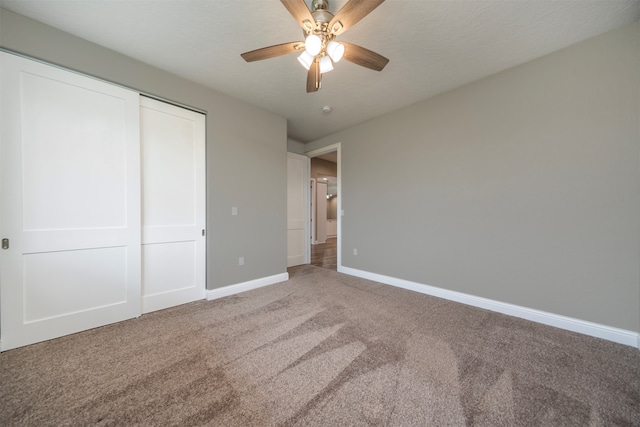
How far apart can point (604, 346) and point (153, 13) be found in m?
4.63

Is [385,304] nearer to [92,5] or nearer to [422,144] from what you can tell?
[422,144]

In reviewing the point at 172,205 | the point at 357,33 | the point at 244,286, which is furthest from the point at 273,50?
the point at 244,286

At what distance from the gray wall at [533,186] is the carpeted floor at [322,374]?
0.52 meters

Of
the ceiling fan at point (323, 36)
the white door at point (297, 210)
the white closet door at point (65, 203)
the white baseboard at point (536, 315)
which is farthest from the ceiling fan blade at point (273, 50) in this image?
the white baseboard at point (536, 315)

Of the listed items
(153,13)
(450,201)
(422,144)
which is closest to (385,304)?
(450,201)

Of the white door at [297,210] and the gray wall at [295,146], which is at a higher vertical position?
the gray wall at [295,146]

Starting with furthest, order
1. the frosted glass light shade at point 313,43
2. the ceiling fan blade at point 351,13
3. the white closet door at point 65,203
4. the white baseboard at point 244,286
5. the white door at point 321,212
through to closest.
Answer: the white door at point 321,212 < the white baseboard at point 244,286 < the white closet door at point 65,203 < the frosted glass light shade at point 313,43 < the ceiling fan blade at point 351,13

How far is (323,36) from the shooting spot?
1617 mm

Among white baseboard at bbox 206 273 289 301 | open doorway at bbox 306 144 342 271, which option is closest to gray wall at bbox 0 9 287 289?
white baseboard at bbox 206 273 289 301

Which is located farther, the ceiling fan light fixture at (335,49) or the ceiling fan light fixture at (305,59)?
the ceiling fan light fixture at (305,59)

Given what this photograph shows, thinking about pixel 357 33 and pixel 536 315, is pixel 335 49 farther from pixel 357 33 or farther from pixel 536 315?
pixel 536 315

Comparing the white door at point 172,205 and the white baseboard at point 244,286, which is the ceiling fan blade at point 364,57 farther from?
the white baseboard at point 244,286

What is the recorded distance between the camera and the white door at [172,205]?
242 cm

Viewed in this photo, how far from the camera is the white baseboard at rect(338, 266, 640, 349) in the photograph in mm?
1869
